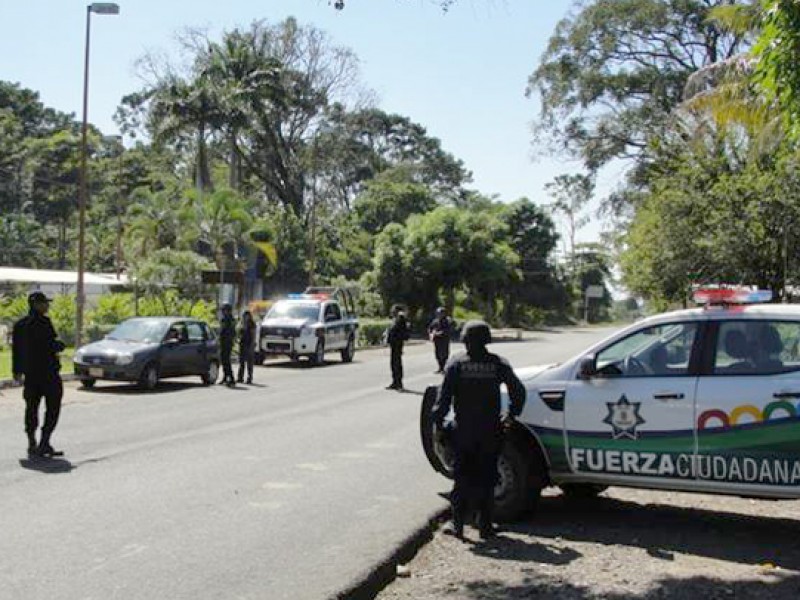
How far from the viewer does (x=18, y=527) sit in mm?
7090

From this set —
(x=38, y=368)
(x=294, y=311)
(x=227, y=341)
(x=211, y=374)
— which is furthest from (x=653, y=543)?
(x=294, y=311)

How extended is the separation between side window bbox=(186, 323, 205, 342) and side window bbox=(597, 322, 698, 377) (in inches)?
559

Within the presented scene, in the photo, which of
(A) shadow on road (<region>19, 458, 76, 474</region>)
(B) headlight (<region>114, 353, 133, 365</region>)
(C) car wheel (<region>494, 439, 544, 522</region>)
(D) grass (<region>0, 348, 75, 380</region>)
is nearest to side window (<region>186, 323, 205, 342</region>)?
(B) headlight (<region>114, 353, 133, 365</region>)

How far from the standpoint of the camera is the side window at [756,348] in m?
6.87

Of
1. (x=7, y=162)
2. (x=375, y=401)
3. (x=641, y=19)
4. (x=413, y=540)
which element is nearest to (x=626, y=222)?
(x=641, y=19)

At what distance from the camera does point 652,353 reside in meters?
7.34

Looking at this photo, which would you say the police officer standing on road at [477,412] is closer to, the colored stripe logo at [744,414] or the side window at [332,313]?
the colored stripe logo at [744,414]

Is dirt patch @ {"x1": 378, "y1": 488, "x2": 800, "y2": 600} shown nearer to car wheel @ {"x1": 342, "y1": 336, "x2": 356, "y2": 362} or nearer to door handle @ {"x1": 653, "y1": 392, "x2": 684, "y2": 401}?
door handle @ {"x1": 653, "y1": 392, "x2": 684, "y2": 401}

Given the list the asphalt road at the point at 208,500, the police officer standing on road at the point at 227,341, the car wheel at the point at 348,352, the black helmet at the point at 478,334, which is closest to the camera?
the asphalt road at the point at 208,500

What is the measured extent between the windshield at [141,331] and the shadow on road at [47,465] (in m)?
9.28

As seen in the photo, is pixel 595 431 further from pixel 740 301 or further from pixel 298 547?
pixel 298 547

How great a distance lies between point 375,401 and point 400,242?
105 ft

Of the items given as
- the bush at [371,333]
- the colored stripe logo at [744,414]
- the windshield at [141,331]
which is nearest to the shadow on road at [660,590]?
the colored stripe logo at [744,414]

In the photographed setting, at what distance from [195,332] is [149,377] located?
2258 millimetres
